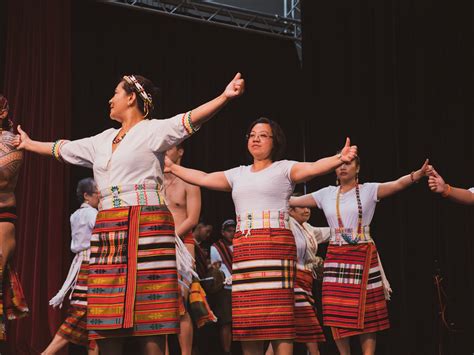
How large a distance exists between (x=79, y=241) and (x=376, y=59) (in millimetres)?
4115

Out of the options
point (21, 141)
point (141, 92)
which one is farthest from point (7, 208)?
point (141, 92)

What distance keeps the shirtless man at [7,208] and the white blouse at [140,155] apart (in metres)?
0.70

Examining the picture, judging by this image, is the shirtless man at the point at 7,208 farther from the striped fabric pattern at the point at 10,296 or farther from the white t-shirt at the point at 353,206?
the white t-shirt at the point at 353,206

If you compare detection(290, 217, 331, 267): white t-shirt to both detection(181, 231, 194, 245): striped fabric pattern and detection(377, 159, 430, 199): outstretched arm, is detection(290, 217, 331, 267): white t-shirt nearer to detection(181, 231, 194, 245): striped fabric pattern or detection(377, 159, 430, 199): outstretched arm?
detection(377, 159, 430, 199): outstretched arm

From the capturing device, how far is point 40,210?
6.61 meters

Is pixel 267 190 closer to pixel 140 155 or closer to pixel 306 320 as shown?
pixel 140 155

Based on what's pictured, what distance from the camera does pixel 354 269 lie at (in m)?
4.81

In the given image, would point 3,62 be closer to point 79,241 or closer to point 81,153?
point 79,241

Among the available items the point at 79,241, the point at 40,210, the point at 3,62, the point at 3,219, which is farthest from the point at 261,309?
the point at 3,62

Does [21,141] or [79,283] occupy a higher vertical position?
[21,141]

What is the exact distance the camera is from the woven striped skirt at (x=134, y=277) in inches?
113

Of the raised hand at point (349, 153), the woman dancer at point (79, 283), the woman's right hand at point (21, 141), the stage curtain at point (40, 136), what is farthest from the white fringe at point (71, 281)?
the raised hand at point (349, 153)

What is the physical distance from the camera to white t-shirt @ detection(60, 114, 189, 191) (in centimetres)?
295

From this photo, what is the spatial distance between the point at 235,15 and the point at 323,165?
5.49 meters
